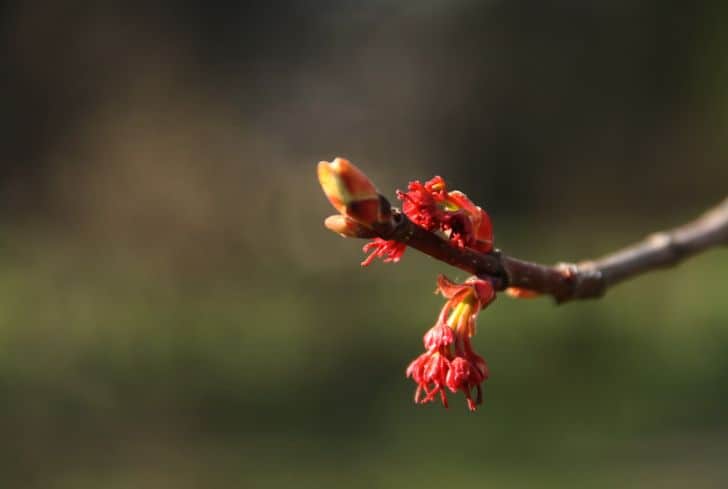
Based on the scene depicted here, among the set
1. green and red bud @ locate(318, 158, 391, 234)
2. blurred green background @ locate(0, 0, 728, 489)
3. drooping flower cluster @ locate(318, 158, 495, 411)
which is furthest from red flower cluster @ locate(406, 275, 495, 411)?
blurred green background @ locate(0, 0, 728, 489)

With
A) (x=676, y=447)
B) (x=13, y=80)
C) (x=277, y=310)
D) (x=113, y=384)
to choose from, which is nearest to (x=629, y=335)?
(x=676, y=447)

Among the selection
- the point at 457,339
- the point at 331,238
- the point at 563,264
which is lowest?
the point at 457,339

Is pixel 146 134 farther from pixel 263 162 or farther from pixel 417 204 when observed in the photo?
pixel 417 204

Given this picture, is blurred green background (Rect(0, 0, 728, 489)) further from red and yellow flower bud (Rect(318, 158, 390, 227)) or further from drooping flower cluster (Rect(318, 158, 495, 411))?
red and yellow flower bud (Rect(318, 158, 390, 227))

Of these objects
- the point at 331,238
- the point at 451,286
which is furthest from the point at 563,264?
the point at 331,238

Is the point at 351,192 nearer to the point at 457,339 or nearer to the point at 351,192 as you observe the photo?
the point at 351,192

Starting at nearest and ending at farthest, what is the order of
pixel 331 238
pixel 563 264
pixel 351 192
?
pixel 351 192
pixel 563 264
pixel 331 238

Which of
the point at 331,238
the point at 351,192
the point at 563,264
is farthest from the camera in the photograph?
the point at 331,238
